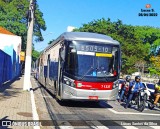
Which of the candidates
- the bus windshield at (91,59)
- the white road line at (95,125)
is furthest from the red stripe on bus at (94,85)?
the white road line at (95,125)

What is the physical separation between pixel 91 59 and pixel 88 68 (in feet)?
1.44

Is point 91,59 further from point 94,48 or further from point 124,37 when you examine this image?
point 124,37

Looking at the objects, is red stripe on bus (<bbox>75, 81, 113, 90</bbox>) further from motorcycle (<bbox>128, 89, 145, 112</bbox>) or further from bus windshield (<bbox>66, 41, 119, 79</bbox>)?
motorcycle (<bbox>128, 89, 145, 112</bbox>)

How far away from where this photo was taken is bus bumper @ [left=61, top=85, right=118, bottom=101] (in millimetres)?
13688

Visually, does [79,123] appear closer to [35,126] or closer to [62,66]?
[35,126]

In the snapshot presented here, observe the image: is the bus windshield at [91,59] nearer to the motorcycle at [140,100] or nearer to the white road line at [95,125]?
the motorcycle at [140,100]

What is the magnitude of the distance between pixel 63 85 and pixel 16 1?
56.4 meters

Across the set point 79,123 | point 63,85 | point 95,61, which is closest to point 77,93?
point 63,85

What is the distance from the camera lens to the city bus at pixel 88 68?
13.8 m

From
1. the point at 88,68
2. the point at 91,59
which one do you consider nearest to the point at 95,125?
the point at 88,68

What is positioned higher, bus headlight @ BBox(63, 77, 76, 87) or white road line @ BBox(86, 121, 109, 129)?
bus headlight @ BBox(63, 77, 76, 87)

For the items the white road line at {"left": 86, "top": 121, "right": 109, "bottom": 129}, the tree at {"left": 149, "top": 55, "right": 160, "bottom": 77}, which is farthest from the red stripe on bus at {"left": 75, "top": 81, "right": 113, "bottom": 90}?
the tree at {"left": 149, "top": 55, "right": 160, "bottom": 77}

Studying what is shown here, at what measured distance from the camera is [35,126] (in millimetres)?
8758

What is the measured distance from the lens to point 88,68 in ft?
45.7
